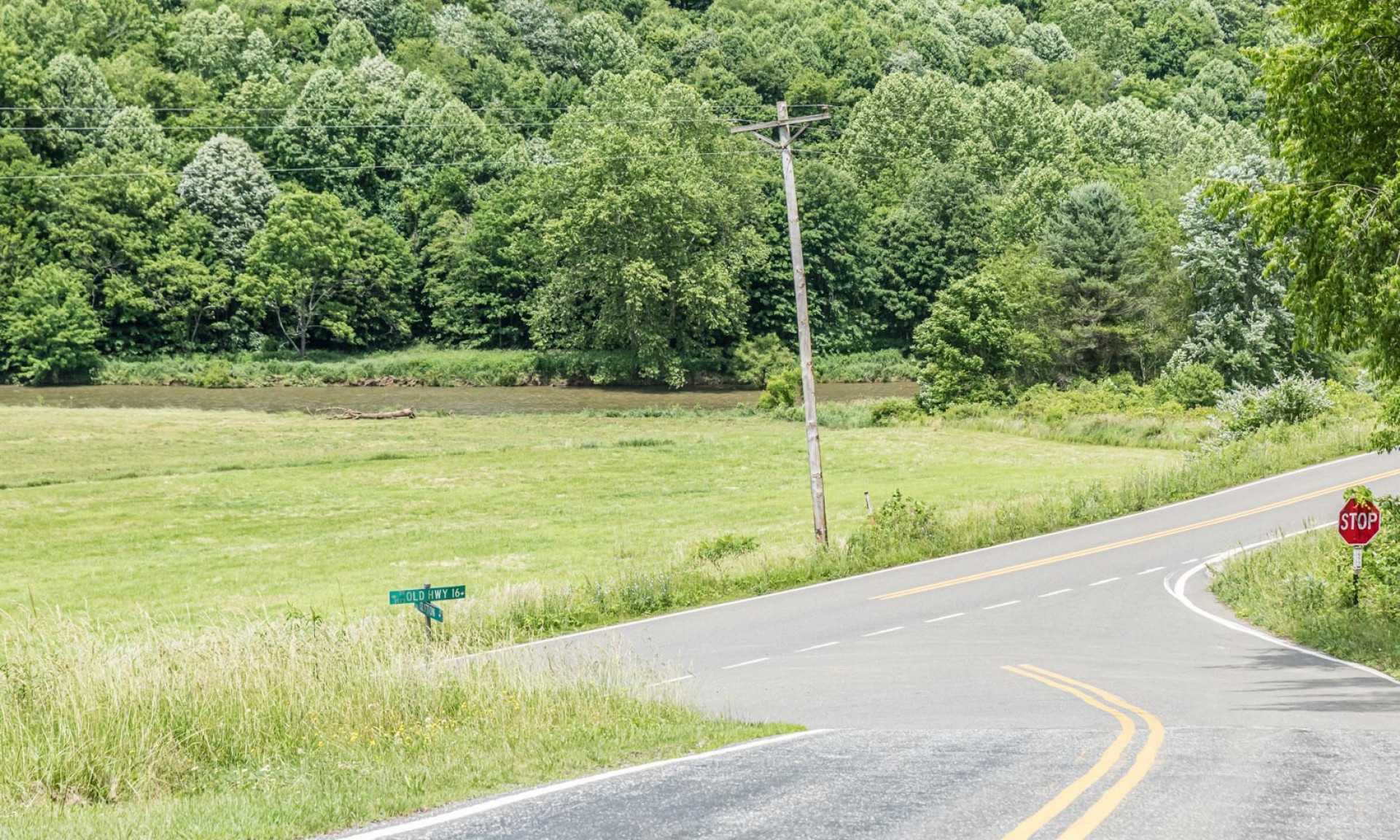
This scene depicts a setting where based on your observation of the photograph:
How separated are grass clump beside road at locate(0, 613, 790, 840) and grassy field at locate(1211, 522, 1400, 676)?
11338 millimetres

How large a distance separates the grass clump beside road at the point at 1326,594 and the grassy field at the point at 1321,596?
16mm

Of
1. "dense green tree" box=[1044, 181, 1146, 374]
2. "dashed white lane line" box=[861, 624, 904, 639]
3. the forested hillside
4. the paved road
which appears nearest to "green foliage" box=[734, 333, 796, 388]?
the forested hillside

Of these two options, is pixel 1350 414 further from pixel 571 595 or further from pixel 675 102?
pixel 675 102

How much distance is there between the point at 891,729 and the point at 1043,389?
6231cm

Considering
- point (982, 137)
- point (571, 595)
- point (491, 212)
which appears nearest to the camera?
point (571, 595)

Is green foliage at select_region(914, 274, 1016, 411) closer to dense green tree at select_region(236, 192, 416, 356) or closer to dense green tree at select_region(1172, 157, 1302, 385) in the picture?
dense green tree at select_region(1172, 157, 1302, 385)

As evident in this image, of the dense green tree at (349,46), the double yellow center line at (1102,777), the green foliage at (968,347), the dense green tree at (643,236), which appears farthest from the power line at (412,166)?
the double yellow center line at (1102,777)

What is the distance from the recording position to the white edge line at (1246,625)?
18.2m

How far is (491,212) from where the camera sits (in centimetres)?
10119

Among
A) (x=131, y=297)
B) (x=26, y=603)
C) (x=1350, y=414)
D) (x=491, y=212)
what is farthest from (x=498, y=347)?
(x=26, y=603)

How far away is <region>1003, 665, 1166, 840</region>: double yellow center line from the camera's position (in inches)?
300

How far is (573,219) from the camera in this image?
89.4 metres

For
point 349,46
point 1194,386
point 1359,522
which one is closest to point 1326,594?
point 1359,522

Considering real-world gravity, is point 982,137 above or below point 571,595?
above
